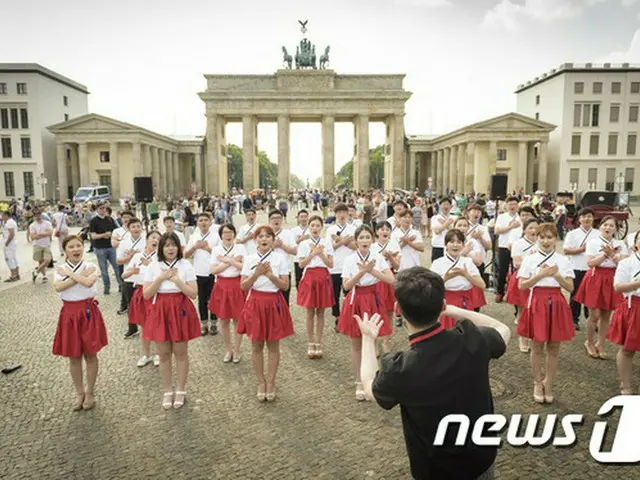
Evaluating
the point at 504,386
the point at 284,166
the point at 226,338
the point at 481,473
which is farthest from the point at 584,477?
the point at 284,166

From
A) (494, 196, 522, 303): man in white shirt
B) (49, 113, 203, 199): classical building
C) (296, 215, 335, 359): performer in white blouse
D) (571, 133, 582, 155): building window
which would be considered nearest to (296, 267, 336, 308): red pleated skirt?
(296, 215, 335, 359): performer in white blouse

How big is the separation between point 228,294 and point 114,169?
5291cm

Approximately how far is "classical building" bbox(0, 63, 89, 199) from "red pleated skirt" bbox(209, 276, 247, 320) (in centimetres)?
5972

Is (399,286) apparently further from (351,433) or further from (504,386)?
(504,386)

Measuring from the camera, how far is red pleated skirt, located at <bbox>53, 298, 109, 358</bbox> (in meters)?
5.65

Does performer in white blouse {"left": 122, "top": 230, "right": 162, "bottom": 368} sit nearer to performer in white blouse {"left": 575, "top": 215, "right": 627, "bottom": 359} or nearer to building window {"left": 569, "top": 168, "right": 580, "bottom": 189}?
performer in white blouse {"left": 575, "top": 215, "right": 627, "bottom": 359}

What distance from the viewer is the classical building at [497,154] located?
5331 cm

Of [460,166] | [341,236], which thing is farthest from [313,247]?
[460,166]

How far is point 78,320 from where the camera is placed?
18.8ft

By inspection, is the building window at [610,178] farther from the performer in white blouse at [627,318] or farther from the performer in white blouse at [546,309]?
the performer in white blouse at [546,309]

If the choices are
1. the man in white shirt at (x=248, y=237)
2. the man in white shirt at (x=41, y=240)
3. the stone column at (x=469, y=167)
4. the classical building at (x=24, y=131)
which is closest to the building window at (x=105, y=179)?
the classical building at (x=24, y=131)

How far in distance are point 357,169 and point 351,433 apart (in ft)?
197

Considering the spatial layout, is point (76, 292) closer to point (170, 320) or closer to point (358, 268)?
point (170, 320)

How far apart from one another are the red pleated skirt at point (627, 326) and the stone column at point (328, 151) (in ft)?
177
